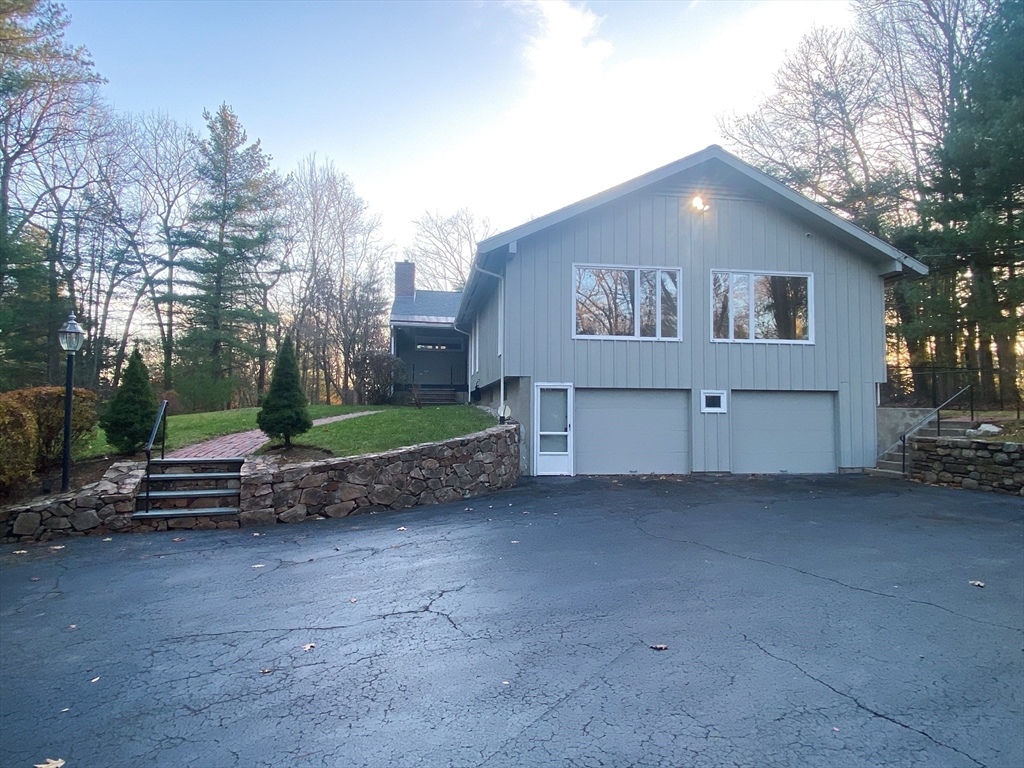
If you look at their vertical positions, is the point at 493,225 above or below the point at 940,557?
above

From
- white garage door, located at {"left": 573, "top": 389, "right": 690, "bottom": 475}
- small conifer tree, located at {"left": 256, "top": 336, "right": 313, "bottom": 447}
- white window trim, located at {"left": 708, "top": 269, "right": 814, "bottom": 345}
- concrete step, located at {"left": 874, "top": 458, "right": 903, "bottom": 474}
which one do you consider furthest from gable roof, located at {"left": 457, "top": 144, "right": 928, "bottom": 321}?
small conifer tree, located at {"left": 256, "top": 336, "right": 313, "bottom": 447}

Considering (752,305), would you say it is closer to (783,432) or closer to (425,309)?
(783,432)

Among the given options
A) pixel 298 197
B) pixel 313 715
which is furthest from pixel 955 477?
pixel 298 197

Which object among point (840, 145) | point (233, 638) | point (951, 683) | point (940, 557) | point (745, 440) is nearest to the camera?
point (951, 683)

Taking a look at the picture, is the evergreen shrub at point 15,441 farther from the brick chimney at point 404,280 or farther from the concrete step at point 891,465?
the brick chimney at point 404,280

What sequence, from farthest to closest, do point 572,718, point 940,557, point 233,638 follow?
point 940,557, point 233,638, point 572,718

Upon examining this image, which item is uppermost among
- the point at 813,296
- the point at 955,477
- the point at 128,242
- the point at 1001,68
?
the point at 1001,68

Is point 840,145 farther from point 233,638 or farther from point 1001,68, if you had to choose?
point 233,638

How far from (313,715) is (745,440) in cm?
1057

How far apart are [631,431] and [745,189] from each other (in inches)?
223

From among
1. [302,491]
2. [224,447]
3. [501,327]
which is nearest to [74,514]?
[302,491]

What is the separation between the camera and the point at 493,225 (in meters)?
32.4

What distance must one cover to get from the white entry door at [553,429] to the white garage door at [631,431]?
229mm

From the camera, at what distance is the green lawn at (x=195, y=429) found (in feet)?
30.2
